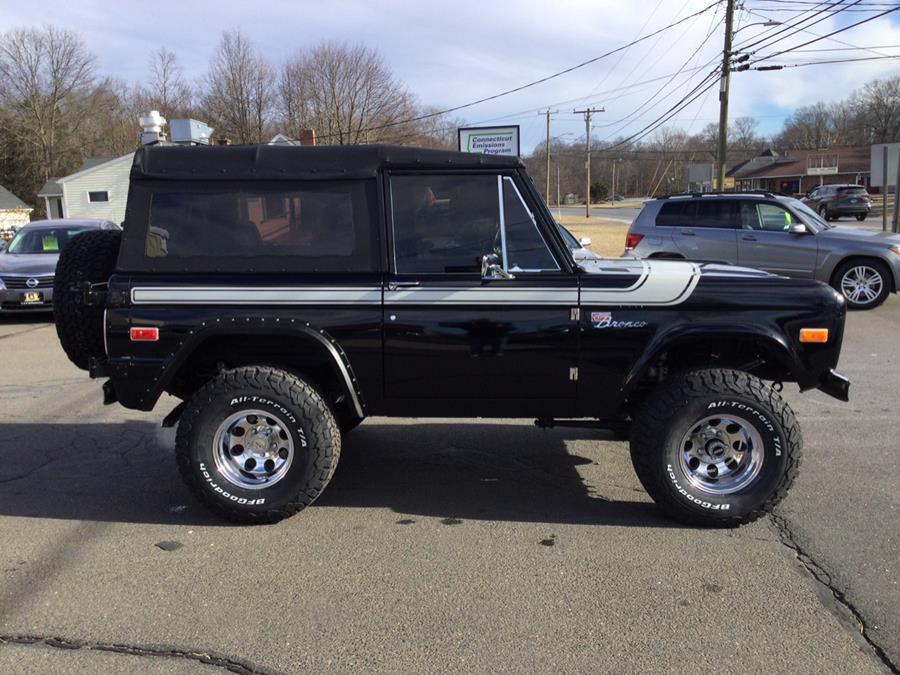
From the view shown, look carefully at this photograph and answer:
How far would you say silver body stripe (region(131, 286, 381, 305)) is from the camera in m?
3.78

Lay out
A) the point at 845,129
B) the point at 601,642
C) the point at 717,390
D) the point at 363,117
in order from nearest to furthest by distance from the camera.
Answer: the point at 601,642 < the point at 717,390 < the point at 363,117 < the point at 845,129

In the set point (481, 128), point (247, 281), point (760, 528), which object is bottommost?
point (760, 528)

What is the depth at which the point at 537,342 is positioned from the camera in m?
3.79

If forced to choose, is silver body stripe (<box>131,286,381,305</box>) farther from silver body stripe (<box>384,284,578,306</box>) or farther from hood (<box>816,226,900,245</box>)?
hood (<box>816,226,900,245</box>)

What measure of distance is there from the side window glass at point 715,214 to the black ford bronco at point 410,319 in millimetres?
8433

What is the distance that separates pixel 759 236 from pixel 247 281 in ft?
32.6

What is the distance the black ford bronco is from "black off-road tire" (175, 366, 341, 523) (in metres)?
0.01

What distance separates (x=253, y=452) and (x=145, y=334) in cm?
87

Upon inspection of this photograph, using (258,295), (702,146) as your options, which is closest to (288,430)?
(258,295)

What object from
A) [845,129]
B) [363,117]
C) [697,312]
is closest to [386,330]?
[697,312]

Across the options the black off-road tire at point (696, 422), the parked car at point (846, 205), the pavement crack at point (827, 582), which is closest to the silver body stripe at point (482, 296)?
the black off-road tire at point (696, 422)

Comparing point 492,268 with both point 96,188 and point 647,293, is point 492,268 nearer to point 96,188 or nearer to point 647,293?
point 647,293

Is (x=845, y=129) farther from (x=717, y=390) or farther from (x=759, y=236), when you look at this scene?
(x=717, y=390)

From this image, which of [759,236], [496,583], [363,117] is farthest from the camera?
[363,117]
